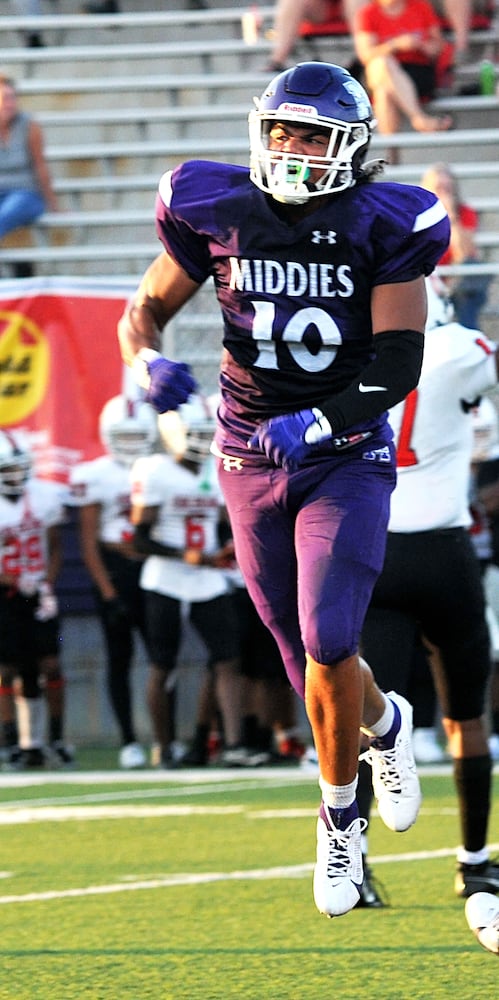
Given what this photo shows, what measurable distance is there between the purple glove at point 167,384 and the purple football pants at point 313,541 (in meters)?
0.25

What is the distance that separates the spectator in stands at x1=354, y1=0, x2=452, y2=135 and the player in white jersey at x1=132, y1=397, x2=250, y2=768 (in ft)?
9.58

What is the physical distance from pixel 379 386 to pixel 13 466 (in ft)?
19.3

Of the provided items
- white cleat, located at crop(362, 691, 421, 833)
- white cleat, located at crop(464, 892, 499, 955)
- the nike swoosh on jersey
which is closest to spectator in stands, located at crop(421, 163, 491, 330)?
white cleat, located at crop(362, 691, 421, 833)

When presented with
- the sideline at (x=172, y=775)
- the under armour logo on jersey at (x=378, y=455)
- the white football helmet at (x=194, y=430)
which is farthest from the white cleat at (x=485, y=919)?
the white football helmet at (x=194, y=430)

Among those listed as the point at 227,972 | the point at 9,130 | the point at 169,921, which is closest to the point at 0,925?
the point at 169,921

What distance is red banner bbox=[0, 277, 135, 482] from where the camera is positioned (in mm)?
10047

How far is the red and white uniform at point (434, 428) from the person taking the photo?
16.9ft

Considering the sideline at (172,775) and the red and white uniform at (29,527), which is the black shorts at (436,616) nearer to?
the sideline at (172,775)

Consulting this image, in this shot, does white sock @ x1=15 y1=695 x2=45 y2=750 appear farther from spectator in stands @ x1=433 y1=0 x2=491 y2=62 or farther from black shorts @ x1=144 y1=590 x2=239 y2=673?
spectator in stands @ x1=433 y1=0 x2=491 y2=62

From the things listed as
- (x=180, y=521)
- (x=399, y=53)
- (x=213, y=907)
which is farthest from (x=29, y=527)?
(x=213, y=907)

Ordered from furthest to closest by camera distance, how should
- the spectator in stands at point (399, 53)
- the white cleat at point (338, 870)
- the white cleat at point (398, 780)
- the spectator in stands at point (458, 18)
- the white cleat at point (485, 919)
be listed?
the spectator in stands at point (458, 18), the spectator in stands at point (399, 53), the white cleat at point (398, 780), the white cleat at point (338, 870), the white cleat at point (485, 919)

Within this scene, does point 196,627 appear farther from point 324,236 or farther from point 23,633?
point 324,236

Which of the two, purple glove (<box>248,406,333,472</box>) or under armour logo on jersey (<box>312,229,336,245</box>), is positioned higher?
under armour logo on jersey (<box>312,229,336,245</box>)

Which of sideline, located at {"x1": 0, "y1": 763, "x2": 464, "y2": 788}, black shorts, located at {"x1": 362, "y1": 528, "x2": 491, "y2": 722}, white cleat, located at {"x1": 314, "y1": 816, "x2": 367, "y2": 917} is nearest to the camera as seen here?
white cleat, located at {"x1": 314, "y1": 816, "x2": 367, "y2": 917}
